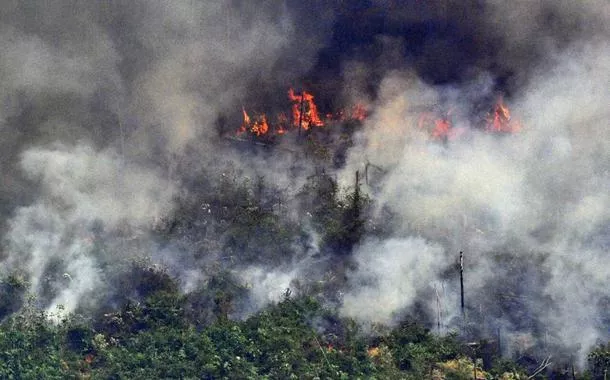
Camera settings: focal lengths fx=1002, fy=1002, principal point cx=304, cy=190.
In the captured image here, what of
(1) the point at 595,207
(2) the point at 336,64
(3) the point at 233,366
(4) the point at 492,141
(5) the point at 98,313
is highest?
(2) the point at 336,64

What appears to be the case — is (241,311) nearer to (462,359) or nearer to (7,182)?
(462,359)

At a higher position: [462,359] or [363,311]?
[363,311]

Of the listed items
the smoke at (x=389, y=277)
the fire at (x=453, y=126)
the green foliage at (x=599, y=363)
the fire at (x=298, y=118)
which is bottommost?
the green foliage at (x=599, y=363)

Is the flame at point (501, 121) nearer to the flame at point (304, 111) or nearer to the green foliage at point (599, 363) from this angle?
the flame at point (304, 111)

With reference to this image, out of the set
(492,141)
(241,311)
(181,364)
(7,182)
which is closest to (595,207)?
(492,141)

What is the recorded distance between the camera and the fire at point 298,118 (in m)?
47.6

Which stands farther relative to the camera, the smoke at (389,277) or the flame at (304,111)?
the flame at (304,111)

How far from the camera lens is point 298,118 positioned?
4812cm

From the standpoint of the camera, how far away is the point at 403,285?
36.7m

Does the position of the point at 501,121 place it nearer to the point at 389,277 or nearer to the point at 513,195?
the point at 513,195

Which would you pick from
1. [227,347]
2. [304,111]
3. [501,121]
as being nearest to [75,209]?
[227,347]

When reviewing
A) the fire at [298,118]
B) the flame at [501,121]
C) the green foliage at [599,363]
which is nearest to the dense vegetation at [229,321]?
the green foliage at [599,363]

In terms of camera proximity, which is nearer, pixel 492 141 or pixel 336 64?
pixel 492 141

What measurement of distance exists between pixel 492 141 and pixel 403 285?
33.5 feet
